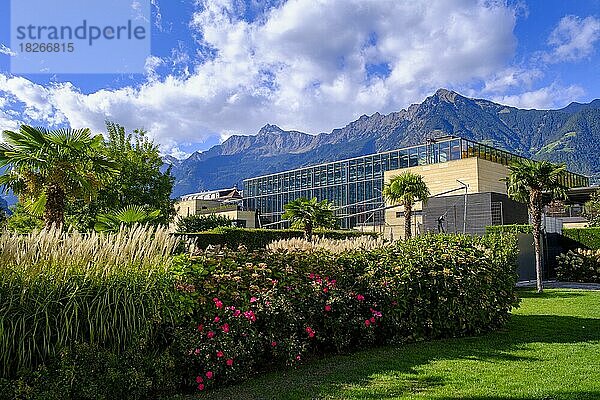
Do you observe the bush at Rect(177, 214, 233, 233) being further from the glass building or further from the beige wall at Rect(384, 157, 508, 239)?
the beige wall at Rect(384, 157, 508, 239)

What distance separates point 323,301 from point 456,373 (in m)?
1.50

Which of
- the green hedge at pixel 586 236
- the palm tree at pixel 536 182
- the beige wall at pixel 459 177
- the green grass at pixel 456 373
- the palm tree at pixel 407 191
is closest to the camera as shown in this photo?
the green grass at pixel 456 373

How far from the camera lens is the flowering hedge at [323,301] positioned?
14.5ft

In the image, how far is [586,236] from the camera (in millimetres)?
20766

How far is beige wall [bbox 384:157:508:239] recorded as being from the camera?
34.3 meters

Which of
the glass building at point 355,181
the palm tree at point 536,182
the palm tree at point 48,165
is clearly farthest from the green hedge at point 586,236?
the palm tree at point 48,165

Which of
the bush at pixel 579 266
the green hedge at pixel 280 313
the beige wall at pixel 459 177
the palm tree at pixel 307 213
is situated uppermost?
the beige wall at pixel 459 177

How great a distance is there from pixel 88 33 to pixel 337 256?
517cm

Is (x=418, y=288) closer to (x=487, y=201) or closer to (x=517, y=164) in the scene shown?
(x=517, y=164)

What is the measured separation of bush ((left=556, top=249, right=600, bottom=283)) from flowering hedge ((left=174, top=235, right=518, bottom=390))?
1457cm

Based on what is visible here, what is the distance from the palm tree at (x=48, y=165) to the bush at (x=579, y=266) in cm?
1822

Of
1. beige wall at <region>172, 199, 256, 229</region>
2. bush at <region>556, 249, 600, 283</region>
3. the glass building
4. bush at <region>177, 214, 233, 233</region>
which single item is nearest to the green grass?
bush at <region>556, 249, 600, 283</region>

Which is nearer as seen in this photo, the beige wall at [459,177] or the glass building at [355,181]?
the beige wall at [459,177]

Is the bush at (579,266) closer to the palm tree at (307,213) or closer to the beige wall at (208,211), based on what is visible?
the palm tree at (307,213)
